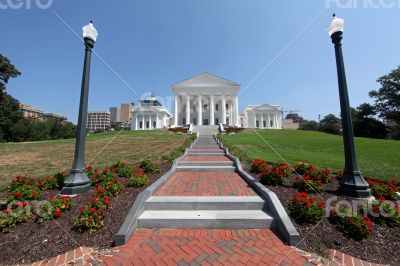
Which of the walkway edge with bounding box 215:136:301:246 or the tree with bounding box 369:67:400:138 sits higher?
the tree with bounding box 369:67:400:138

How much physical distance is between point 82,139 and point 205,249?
4426 mm

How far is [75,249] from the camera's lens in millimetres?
3182

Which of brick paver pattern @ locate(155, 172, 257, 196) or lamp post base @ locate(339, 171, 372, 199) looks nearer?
lamp post base @ locate(339, 171, 372, 199)

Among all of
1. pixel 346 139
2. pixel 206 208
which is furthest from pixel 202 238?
pixel 346 139

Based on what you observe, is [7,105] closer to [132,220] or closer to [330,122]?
[132,220]

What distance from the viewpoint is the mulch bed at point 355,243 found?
3014 millimetres

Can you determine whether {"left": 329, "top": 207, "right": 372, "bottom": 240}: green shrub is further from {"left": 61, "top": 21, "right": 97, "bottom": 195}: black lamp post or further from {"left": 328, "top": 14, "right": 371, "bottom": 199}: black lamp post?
{"left": 61, "top": 21, "right": 97, "bottom": 195}: black lamp post

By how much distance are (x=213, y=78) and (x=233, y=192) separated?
47.2 meters

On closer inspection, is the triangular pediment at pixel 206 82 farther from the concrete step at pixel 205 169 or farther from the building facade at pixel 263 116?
the concrete step at pixel 205 169

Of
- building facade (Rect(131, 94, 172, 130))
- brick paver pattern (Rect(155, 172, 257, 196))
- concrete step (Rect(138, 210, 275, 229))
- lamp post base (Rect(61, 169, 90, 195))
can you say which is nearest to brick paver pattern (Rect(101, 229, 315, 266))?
concrete step (Rect(138, 210, 275, 229))

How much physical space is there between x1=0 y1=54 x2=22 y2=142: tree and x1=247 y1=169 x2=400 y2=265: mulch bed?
53658 mm

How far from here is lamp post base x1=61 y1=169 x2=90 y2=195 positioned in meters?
4.87

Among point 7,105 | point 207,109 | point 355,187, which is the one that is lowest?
point 355,187

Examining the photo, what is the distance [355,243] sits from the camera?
3232mm
